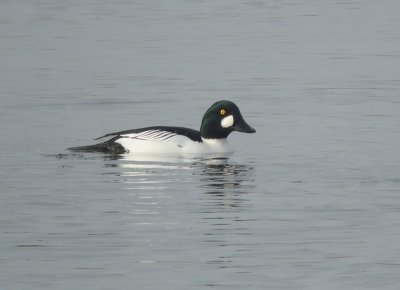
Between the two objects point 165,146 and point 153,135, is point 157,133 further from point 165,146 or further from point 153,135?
point 165,146

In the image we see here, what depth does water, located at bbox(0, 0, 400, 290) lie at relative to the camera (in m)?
12.4

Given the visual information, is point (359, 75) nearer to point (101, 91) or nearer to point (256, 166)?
point (101, 91)

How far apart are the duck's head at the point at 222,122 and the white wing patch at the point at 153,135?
0.58 meters

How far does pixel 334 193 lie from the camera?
15.6 metres

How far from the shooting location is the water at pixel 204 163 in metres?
12.4

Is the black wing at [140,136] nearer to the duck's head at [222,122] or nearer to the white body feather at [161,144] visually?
the white body feather at [161,144]

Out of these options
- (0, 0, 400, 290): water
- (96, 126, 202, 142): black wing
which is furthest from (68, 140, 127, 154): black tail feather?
(0, 0, 400, 290): water

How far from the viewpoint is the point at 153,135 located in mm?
19188

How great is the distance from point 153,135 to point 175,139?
29 centimetres

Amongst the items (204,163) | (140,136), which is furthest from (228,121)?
(204,163)

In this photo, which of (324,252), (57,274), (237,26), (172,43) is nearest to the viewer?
(57,274)

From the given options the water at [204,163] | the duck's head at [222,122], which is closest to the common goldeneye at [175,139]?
the duck's head at [222,122]

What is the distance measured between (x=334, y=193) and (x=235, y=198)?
1.04 meters

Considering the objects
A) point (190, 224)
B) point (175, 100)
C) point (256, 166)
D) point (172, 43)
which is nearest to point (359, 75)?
point (175, 100)
